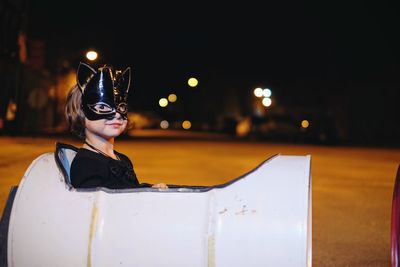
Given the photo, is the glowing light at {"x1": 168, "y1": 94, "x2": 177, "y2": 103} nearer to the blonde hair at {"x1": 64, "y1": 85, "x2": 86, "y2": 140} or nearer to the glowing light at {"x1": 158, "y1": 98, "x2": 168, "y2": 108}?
the glowing light at {"x1": 158, "y1": 98, "x2": 168, "y2": 108}

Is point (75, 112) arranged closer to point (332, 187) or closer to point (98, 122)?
point (98, 122)

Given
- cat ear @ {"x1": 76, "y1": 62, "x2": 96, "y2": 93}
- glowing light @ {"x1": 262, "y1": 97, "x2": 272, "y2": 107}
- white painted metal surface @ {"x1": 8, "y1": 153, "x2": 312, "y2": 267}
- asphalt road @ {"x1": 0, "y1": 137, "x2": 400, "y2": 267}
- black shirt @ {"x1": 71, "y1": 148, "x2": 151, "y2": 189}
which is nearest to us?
white painted metal surface @ {"x1": 8, "y1": 153, "x2": 312, "y2": 267}

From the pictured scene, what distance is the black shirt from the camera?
274cm

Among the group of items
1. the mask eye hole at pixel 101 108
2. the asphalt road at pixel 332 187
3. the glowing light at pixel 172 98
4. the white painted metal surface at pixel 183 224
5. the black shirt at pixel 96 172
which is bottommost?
the asphalt road at pixel 332 187

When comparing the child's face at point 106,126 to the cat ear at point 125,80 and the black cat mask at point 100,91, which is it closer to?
the black cat mask at point 100,91

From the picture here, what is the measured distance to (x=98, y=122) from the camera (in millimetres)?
3004

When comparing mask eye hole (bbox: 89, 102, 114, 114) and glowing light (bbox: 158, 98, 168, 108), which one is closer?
mask eye hole (bbox: 89, 102, 114, 114)

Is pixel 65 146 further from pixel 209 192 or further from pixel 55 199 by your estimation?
pixel 209 192

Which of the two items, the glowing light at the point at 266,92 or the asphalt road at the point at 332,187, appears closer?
the asphalt road at the point at 332,187

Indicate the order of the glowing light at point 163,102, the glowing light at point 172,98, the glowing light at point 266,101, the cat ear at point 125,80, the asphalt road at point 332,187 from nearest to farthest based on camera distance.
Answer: the cat ear at point 125,80
the asphalt road at point 332,187
the glowing light at point 266,101
the glowing light at point 172,98
the glowing light at point 163,102

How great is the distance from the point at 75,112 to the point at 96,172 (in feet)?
1.63

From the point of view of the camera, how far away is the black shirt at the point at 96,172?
2.74 meters

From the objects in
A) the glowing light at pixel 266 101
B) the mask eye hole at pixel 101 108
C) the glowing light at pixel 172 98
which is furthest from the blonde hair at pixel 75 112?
the glowing light at pixel 172 98

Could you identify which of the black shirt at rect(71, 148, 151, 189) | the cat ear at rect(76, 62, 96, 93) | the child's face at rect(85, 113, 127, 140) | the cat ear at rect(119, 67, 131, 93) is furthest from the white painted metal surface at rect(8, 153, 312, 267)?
the cat ear at rect(119, 67, 131, 93)
